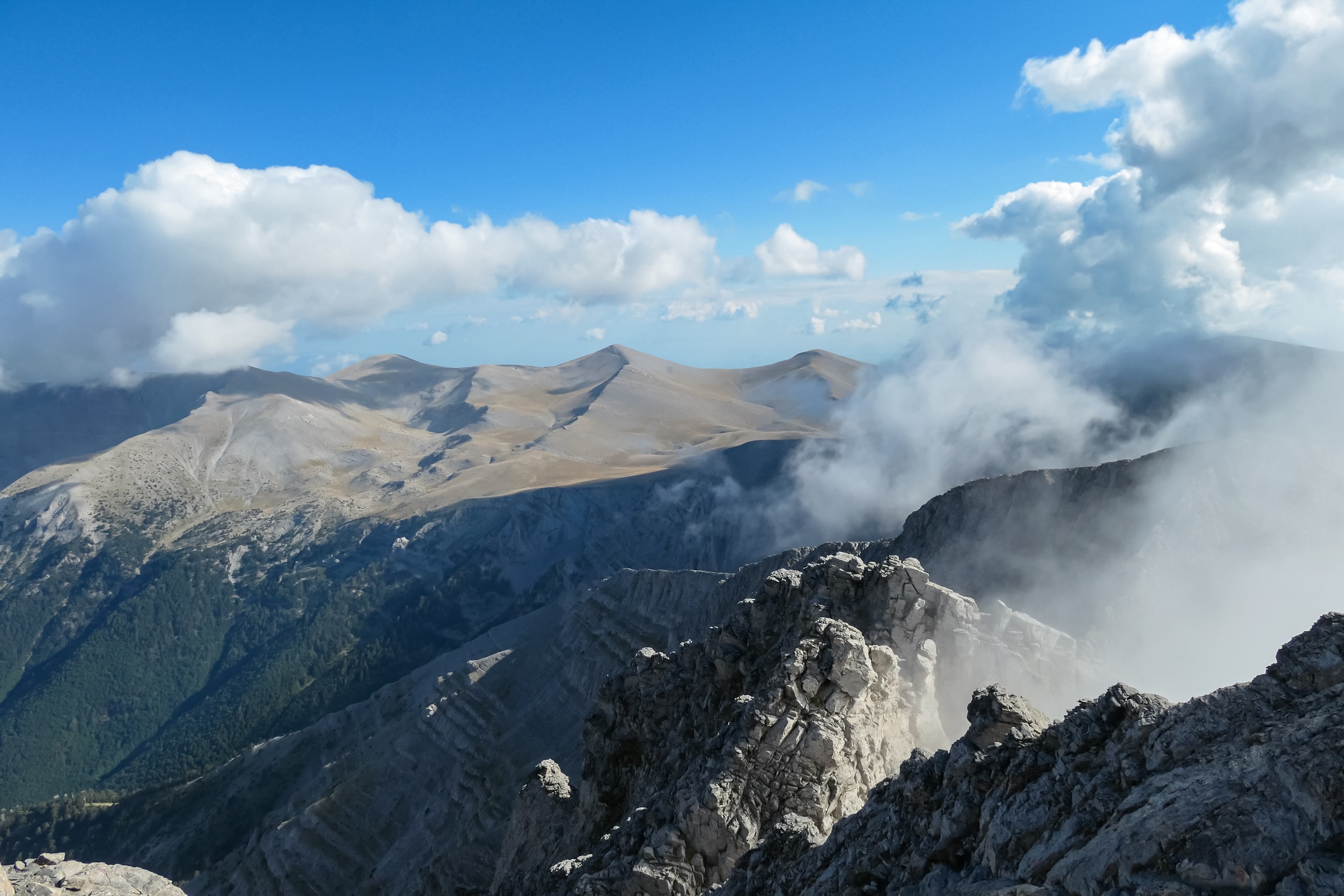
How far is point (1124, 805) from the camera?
1280 cm

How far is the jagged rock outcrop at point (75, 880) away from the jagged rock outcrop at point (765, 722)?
49.2 ft

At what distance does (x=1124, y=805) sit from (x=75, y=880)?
3531cm

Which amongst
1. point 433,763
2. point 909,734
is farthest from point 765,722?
point 433,763

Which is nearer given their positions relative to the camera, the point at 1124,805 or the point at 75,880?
the point at 1124,805

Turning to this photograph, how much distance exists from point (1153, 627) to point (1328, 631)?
37363 millimetres

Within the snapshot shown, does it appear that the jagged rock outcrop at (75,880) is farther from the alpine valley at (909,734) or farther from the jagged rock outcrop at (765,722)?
the jagged rock outcrop at (765,722)

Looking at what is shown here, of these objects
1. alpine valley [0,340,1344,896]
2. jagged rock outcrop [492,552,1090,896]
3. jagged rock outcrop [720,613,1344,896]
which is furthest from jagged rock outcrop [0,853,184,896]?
jagged rock outcrop [720,613,1344,896]

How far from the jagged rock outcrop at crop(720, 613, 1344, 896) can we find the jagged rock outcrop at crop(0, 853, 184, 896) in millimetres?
25112

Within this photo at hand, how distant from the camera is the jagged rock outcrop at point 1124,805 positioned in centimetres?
1074

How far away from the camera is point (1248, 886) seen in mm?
10422

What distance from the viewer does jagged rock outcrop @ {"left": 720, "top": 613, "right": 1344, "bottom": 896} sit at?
35.2ft

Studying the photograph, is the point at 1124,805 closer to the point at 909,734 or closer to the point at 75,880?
the point at 909,734

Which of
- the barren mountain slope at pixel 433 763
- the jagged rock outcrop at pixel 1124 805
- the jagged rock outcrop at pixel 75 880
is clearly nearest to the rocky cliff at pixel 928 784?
the jagged rock outcrop at pixel 1124 805

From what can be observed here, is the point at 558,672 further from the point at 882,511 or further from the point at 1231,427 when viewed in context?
the point at 1231,427
